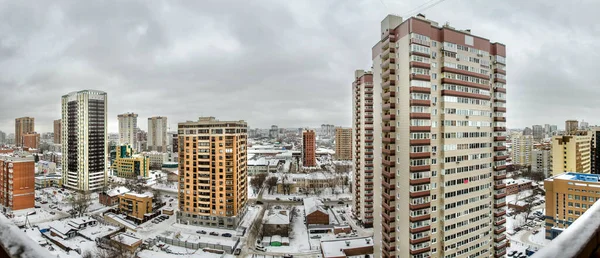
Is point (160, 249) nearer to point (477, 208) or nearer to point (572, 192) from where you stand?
point (477, 208)

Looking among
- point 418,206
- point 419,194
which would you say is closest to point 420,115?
point 419,194

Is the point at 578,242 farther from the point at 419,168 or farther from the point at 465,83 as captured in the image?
the point at 465,83

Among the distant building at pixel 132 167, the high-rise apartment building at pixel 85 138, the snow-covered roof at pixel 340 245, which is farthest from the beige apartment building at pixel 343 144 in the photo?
the snow-covered roof at pixel 340 245

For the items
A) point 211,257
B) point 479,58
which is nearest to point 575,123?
point 479,58

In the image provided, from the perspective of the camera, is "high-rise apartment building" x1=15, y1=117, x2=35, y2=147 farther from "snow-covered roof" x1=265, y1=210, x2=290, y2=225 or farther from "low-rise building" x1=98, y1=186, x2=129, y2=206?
"snow-covered roof" x1=265, y1=210, x2=290, y2=225

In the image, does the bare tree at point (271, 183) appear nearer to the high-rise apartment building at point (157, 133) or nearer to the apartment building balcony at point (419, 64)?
the apartment building balcony at point (419, 64)

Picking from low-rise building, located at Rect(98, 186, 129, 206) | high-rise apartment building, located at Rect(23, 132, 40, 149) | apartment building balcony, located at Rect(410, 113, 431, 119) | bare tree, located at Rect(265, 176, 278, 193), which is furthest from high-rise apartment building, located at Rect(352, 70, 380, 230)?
high-rise apartment building, located at Rect(23, 132, 40, 149)

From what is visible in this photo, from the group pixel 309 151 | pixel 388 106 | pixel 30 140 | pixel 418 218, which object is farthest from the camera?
pixel 30 140
